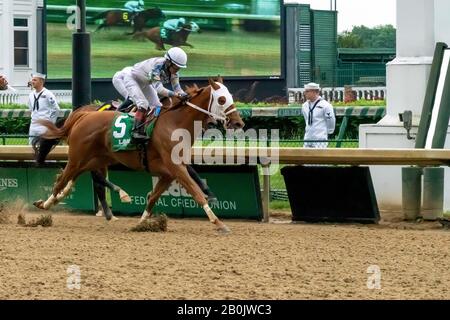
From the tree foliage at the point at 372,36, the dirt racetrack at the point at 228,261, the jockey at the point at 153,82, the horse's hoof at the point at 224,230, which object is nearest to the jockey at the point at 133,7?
the dirt racetrack at the point at 228,261

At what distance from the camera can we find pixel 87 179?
16.1 metres

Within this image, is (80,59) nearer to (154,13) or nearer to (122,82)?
(122,82)

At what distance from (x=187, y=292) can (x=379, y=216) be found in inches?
235

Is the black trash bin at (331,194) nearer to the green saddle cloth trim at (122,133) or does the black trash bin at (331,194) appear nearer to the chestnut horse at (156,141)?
the chestnut horse at (156,141)

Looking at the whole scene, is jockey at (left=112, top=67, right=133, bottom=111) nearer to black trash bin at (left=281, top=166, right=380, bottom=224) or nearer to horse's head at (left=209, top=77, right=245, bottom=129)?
horse's head at (left=209, top=77, right=245, bottom=129)

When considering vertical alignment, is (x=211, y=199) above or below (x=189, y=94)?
below

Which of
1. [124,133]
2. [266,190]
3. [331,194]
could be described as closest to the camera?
[124,133]

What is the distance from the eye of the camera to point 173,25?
34875 mm

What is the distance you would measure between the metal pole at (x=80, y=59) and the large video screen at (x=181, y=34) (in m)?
18.5

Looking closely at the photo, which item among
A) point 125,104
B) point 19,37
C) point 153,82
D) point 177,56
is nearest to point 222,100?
point 177,56

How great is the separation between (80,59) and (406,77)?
3983 mm

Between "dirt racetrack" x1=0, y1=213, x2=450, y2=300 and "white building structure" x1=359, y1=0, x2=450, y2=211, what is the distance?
759 millimetres
